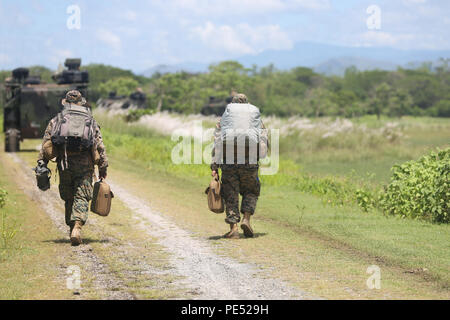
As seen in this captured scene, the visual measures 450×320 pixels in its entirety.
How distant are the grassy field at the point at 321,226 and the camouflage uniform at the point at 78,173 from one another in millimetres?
2136

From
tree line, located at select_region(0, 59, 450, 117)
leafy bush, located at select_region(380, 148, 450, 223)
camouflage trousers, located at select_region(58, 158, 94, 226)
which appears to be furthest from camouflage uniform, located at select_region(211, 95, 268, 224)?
tree line, located at select_region(0, 59, 450, 117)

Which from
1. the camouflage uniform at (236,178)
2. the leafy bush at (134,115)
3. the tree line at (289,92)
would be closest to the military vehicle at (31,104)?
the leafy bush at (134,115)

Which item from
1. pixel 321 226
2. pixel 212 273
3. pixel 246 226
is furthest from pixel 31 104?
pixel 212 273

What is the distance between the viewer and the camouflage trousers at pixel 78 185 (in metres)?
9.37

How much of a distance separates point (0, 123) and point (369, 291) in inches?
1564

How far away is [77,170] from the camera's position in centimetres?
938

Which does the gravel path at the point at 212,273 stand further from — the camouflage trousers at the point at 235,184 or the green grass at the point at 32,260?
the green grass at the point at 32,260

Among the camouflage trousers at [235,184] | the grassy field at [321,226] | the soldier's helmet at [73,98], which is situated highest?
the soldier's helmet at [73,98]

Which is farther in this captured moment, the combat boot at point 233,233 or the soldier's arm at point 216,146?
the combat boot at point 233,233

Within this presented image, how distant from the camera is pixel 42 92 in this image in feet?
85.1

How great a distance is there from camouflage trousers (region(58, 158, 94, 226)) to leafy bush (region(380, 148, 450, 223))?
644 centimetres

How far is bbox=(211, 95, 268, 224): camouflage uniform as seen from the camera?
9852 millimetres

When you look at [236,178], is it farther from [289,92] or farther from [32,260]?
[289,92]
